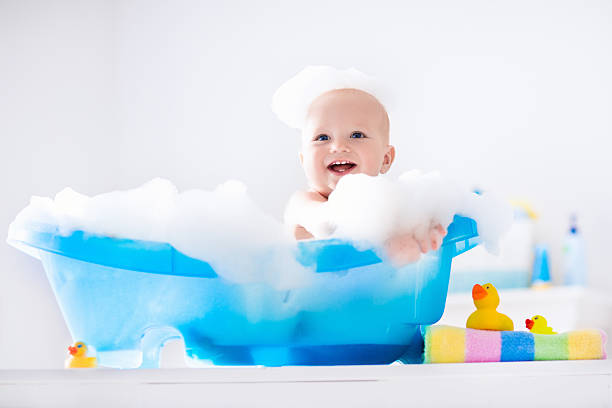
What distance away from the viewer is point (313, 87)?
3.27 feet

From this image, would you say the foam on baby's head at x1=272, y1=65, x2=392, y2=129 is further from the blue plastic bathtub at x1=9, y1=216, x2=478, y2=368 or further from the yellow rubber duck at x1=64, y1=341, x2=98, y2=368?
the yellow rubber duck at x1=64, y1=341, x2=98, y2=368

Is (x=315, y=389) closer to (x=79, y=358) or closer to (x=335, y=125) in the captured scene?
(x=79, y=358)

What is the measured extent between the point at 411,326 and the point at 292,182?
70.8 inches

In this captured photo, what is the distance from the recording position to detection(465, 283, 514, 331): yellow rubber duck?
77 cm

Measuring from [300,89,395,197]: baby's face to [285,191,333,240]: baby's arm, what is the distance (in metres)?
0.04

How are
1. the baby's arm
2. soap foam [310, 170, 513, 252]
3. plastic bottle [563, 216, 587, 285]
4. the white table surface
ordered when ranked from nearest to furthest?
the white table surface < soap foam [310, 170, 513, 252] < the baby's arm < plastic bottle [563, 216, 587, 285]

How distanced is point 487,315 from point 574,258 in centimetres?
186

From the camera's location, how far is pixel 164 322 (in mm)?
729

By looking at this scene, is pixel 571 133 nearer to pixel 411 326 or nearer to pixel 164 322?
pixel 411 326

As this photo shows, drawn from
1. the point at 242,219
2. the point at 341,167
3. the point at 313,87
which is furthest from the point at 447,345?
the point at 313,87

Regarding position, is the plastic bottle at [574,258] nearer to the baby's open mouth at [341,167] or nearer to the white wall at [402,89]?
the white wall at [402,89]

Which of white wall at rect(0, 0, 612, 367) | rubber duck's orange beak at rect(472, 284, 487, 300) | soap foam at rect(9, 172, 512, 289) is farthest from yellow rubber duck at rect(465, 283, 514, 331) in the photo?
white wall at rect(0, 0, 612, 367)

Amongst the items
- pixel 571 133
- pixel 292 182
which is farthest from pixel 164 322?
pixel 571 133

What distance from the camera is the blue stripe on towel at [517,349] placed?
0.68 metres
